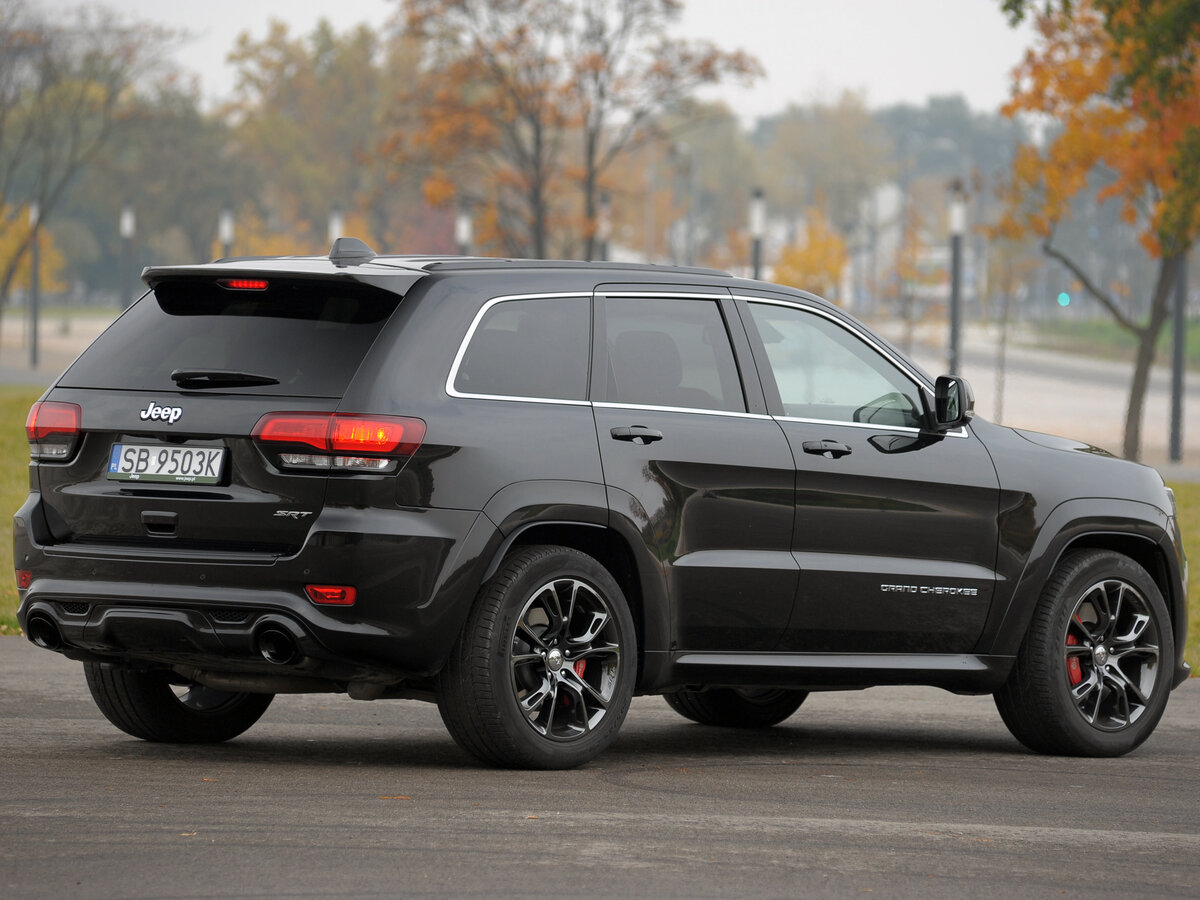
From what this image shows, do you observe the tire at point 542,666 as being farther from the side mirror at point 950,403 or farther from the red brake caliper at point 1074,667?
the red brake caliper at point 1074,667

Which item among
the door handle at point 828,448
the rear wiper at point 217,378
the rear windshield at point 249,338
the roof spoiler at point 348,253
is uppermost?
the roof spoiler at point 348,253

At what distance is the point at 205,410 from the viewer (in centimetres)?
675

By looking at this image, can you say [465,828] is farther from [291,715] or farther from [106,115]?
[106,115]

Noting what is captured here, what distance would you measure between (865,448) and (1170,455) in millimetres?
23060

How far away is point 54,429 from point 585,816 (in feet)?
7.67

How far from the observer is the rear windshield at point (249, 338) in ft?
22.2

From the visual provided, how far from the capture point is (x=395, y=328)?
6.75 metres

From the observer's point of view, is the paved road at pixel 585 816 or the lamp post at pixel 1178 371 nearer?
the paved road at pixel 585 816

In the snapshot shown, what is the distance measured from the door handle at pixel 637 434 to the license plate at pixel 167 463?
135cm

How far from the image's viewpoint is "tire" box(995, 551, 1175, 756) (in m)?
8.19

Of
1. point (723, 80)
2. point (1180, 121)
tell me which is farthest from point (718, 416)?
point (723, 80)

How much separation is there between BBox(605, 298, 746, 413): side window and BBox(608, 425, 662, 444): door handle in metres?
0.13

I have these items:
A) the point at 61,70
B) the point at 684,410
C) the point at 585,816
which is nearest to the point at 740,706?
the point at 684,410

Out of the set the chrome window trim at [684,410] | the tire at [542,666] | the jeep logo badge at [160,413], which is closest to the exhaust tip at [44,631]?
the jeep logo badge at [160,413]
